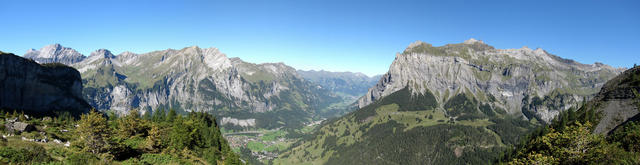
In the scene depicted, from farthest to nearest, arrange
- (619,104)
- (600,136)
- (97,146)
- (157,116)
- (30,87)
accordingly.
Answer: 1. (30,87)
2. (619,104)
3. (157,116)
4. (600,136)
5. (97,146)

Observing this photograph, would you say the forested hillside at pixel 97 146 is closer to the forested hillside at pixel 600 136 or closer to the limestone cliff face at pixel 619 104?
the forested hillside at pixel 600 136

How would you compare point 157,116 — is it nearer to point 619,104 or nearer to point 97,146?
point 97,146

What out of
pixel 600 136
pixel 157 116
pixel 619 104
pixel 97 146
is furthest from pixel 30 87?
pixel 619 104

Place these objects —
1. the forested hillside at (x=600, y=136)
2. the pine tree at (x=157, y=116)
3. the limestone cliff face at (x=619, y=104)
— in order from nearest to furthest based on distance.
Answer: the forested hillside at (x=600, y=136) → the pine tree at (x=157, y=116) → the limestone cliff face at (x=619, y=104)

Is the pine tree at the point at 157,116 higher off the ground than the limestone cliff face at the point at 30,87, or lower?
lower

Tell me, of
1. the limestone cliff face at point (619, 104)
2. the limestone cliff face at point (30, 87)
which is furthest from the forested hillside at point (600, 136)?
the limestone cliff face at point (30, 87)

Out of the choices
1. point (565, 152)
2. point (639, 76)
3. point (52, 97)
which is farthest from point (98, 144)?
point (52, 97)

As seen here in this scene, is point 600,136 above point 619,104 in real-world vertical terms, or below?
below

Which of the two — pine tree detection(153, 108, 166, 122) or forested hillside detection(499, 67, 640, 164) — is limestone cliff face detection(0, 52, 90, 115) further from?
forested hillside detection(499, 67, 640, 164)

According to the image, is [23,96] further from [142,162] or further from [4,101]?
[142,162]

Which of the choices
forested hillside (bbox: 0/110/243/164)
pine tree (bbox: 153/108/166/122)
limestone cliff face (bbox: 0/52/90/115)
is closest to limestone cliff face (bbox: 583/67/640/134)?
forested hillside (bbox: 0/110/243/164)
